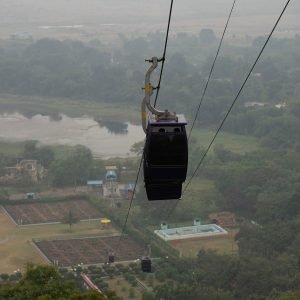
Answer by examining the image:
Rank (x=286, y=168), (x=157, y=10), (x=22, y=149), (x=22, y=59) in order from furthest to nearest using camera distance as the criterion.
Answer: (x=157, y=10)
(x=22, y=59)
(x=22, y=149)
(x=286, y=168)

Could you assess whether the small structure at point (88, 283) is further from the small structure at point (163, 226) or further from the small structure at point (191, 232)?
the small structure at point (163, 226)

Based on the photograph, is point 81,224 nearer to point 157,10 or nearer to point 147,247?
point 147,247

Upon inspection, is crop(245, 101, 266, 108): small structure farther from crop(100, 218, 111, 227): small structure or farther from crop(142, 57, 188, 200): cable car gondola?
crop(142, 57, 188, 200): cable car gondola

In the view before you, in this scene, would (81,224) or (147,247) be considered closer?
(147,247)

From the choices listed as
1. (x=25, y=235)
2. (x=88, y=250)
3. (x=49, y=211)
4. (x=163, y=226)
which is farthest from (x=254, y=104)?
(x=88, y=250)

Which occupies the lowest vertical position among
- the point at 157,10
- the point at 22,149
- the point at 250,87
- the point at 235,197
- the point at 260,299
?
the point at 260,299

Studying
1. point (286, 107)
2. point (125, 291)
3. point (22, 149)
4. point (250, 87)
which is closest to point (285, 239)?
point (125, 291)

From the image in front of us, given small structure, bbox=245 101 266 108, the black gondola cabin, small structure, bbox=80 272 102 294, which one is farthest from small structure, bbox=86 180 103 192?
the black gondola cabin
